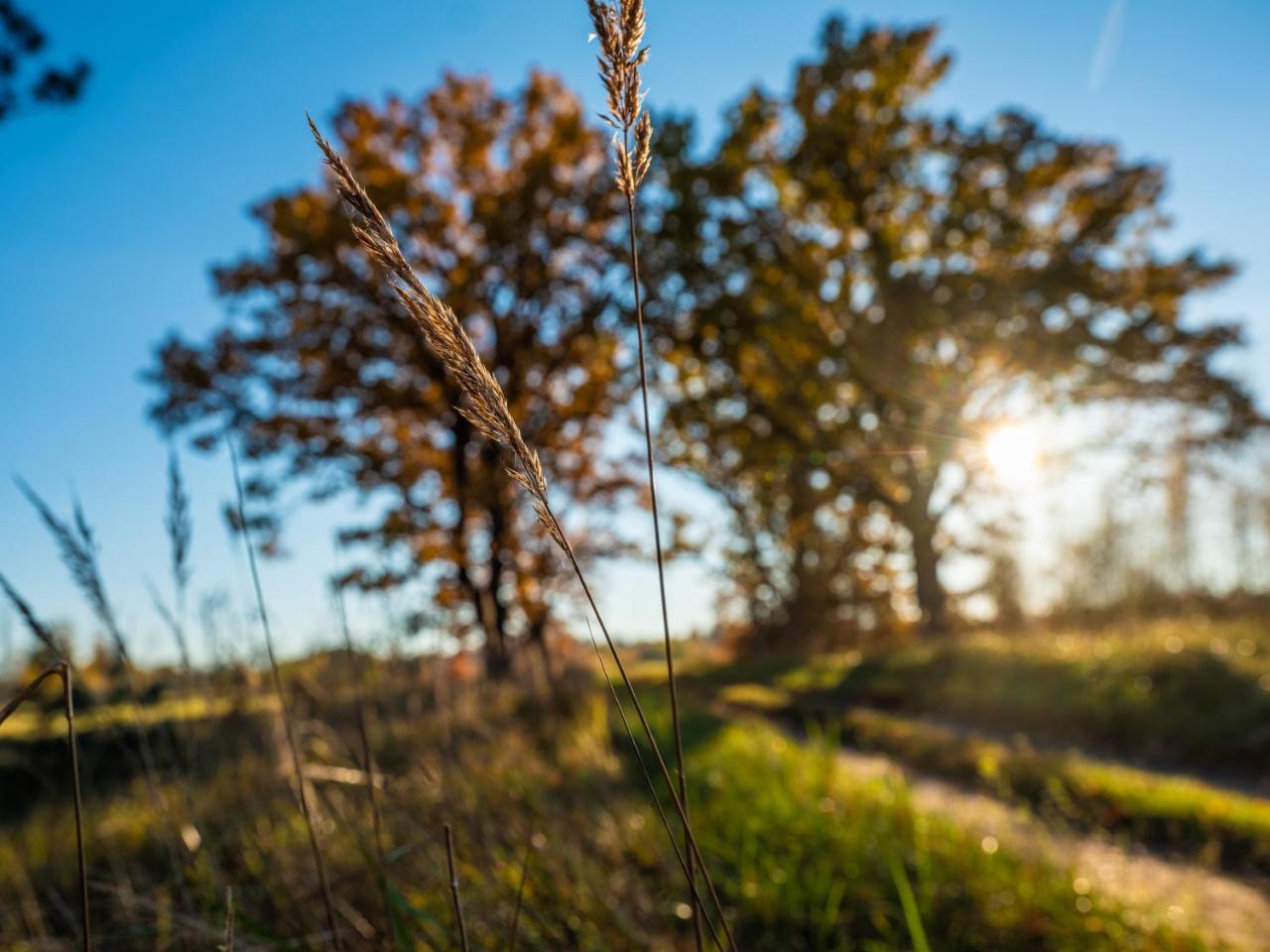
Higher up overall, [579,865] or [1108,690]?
[579,865]

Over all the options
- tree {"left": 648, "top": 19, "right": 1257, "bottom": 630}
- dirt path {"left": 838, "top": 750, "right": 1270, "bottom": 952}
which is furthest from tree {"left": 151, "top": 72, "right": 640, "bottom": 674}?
dirt path {"left": 838, "top": 750, "right": 1270, "bottom": 952}

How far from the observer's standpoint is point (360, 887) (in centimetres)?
257

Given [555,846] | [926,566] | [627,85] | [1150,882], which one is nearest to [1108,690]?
[1150,882]

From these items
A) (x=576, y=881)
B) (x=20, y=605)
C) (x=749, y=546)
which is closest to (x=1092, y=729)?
(x=576, y=881)

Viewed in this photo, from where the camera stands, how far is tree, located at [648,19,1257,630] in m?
14.3

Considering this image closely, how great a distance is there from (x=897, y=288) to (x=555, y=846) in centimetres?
1396

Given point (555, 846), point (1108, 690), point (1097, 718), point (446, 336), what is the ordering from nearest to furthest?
1. point (446, 336)
2. point (555, 846)
3. point (1097, 718)
4. point (1108, 690)

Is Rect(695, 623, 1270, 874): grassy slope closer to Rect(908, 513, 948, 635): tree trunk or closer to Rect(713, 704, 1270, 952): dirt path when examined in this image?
Rect(713, 704, 1270, 952): dirt path

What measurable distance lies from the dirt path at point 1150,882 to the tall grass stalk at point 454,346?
3209 mm

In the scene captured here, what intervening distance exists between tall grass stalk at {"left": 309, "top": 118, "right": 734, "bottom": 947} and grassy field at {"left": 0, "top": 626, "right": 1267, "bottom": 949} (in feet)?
2.86

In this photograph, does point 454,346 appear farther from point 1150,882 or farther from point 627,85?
point 1150,882

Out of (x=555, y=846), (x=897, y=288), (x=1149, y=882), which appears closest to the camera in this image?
(x=555, y=846)

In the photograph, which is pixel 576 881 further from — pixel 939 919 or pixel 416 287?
pixel 416 287

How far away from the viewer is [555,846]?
2789 mm
